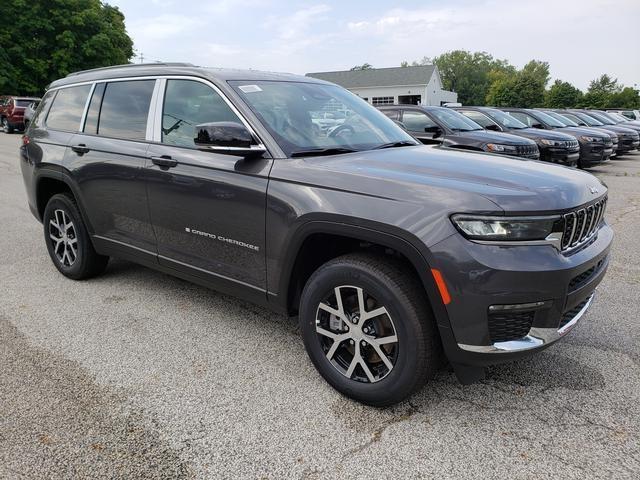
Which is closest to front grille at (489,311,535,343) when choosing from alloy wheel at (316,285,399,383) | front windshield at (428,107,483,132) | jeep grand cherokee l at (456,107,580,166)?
alloy wheel at (316,285,399,383)

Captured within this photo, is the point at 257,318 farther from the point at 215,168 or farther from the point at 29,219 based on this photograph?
the point at 29,219

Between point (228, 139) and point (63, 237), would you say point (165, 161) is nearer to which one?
point (228, 139)

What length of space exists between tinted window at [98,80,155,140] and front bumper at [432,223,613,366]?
2624 mm

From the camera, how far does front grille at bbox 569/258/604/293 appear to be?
2.51 metres

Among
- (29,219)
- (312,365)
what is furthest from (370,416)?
(29,219)

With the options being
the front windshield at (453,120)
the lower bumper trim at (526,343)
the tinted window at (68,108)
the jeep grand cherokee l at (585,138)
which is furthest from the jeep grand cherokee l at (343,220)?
the jeep grand cherokee l at (585,138)

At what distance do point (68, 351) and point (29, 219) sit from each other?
473cm

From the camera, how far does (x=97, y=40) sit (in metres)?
37.4

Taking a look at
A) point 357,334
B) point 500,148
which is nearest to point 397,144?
point 357,334

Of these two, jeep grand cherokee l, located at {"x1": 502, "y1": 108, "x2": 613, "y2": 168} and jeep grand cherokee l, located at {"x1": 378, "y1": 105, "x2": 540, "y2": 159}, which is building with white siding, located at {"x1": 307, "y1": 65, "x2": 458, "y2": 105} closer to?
jeep grand cherokee l, located at {"x1": 502, "y1": 108, "x2": 613, "y2": 168}

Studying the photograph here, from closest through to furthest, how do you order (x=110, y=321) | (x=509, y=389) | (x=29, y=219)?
1. (x=509, y=389)
2. (x=110, y=321)
3. (x=29, y=219)

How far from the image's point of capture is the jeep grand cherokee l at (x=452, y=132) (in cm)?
948

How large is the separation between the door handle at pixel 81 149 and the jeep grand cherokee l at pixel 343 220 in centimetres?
1

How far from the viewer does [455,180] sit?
2617mm
